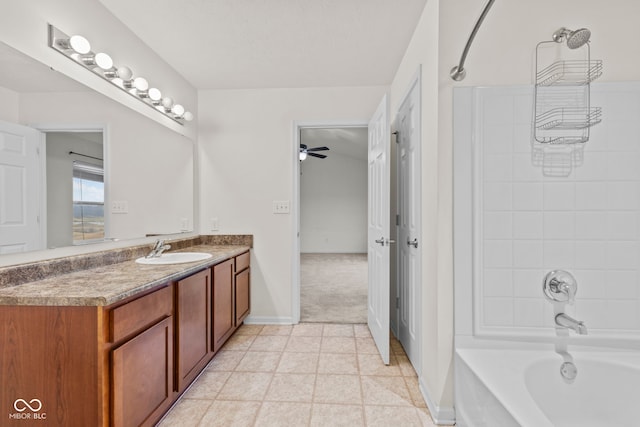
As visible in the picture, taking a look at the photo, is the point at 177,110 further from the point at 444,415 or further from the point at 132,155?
the point at 444,415

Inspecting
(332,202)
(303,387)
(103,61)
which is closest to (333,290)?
(303,387)

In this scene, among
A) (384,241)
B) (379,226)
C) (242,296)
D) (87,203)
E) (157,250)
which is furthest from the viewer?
(242,296)

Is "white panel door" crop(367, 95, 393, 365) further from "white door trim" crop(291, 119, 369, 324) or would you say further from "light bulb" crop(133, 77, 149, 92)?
"light bulb" crop(133, 77, 149, 92)

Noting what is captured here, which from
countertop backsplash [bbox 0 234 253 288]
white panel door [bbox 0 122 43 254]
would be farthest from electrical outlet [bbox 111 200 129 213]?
→ white panel door [bbox 0 122 43 254]

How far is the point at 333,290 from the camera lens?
14.3ft

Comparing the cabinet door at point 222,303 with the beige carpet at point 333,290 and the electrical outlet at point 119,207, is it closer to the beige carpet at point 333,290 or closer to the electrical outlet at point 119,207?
the electrical outlet at point 119,207

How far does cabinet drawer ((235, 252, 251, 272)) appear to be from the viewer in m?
2.64

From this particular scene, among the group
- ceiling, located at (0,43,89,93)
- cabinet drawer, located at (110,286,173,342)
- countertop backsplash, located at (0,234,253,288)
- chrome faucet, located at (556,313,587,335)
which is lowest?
chrome faucet, located at (556,313,587,335)

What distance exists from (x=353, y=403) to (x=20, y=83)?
90.8 inches

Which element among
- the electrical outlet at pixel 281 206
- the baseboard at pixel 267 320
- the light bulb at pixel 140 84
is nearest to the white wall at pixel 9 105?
the light bulb at pixel 140 84

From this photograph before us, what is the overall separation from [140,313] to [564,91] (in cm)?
230

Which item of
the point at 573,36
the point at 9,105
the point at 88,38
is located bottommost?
the point at 9,105

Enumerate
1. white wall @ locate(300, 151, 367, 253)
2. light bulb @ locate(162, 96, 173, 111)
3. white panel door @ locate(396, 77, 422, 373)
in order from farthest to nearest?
1. white wall @ locate(300, 151, 367, 253)
2. light bulb @ locate(162, 96, 173, 111)
3. white panel door @ locate(396, 77, 422, 373)

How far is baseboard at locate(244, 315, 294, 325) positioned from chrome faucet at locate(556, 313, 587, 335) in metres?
2.13
